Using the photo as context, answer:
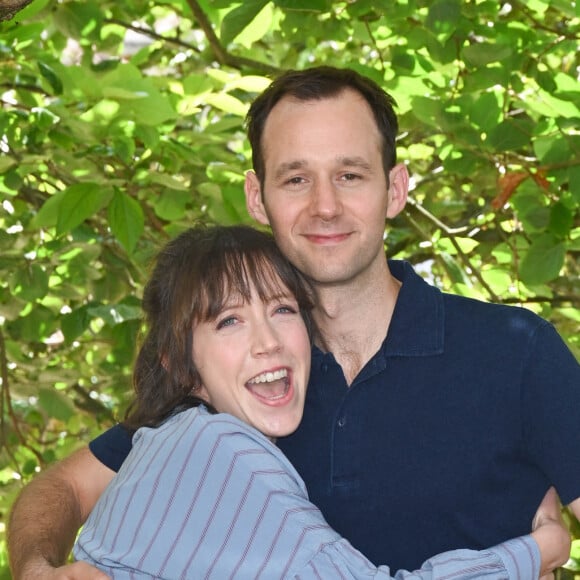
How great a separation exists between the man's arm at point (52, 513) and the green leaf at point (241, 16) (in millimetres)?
1144

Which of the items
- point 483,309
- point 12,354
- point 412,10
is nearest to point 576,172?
point 412,10

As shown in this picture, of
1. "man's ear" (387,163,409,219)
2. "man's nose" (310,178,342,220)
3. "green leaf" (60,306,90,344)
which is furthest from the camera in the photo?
"green leaf" (60,306,90,344)

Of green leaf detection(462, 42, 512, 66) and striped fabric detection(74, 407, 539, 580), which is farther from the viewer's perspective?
green leaf detection(462, 42, 512, 66)

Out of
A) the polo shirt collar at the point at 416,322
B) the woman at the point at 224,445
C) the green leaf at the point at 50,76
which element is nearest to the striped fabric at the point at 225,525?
the woman at the point at 224,445

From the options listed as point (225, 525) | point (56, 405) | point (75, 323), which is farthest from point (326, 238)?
point (56, 405)

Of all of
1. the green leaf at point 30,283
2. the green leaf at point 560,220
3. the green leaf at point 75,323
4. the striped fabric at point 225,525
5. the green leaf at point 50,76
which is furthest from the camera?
the green leaf at point 75,323

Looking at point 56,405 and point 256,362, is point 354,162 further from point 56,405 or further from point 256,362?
point 56,405

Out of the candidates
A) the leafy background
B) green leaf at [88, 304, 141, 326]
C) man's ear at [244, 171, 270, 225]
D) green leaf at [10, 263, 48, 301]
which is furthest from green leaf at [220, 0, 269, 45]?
green leaf at [10, 263, 48, 301]

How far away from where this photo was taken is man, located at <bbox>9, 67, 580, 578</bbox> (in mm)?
2637

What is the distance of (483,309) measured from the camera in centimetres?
278

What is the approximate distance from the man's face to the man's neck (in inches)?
1.6

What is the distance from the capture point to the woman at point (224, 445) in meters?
2.31

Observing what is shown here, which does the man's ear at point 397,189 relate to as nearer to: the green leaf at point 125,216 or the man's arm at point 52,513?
the green leaf at point 125,216

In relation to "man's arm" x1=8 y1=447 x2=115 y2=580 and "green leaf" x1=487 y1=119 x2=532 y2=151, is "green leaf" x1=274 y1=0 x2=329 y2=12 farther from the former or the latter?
"man's arm" x1=8 y1=447 x2=115 y2=580
